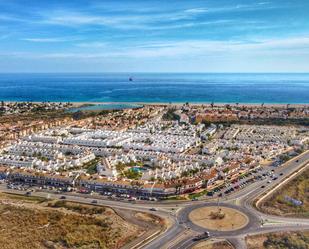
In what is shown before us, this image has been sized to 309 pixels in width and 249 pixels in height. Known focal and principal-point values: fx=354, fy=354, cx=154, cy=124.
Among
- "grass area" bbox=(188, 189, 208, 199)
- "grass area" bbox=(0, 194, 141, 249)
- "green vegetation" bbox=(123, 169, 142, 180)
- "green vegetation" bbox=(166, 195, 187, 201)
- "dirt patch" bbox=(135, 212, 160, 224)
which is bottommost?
"grass area" bbox=(0, 194, 141, 249)

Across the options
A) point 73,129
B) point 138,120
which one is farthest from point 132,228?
point 138,120

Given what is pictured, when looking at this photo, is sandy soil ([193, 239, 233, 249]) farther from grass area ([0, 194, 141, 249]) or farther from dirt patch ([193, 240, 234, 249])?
grass area ([0, 194, 141, 249])

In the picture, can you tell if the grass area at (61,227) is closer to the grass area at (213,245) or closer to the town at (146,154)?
the grass area at (213,245)

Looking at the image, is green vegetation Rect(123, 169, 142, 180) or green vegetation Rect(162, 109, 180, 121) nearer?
green vegetation Rect(123, 169, 142, 180)

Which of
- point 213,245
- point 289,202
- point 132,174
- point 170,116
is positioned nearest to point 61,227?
point 213,245

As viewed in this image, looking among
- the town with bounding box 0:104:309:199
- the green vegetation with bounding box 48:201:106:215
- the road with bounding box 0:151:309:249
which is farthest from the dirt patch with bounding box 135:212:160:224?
the town with bounding box 0:104:309:199

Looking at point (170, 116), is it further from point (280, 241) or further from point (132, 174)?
point (280, 241)

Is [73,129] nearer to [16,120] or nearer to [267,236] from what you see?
[16,120]
